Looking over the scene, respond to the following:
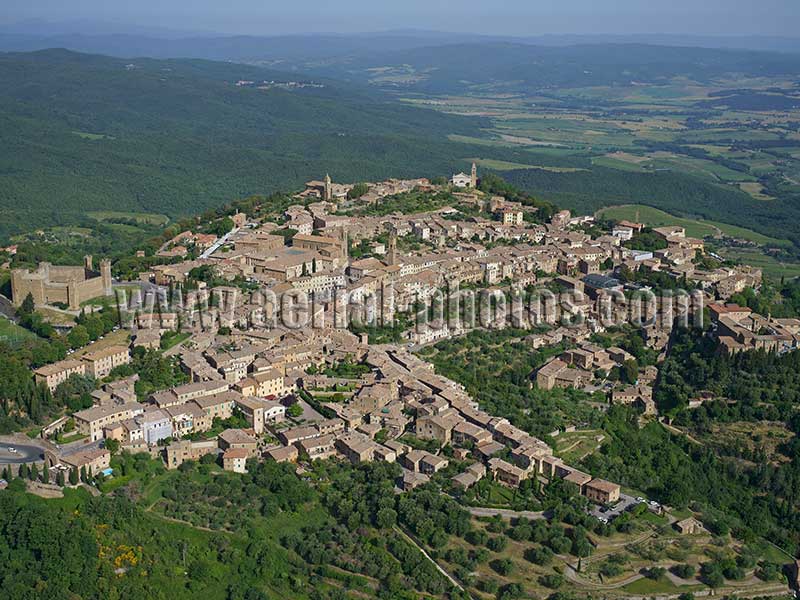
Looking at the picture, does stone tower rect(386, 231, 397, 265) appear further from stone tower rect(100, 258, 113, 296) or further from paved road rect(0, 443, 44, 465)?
paved road rect(0, 443, 44, 465)

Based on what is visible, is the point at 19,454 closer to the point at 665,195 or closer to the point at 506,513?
the point at 506,513

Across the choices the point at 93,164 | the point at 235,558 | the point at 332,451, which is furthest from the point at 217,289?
the point at 93,164

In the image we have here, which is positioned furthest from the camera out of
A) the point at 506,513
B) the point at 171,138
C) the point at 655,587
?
the point at 171,138

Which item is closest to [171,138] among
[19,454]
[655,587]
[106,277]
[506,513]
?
[106,277]

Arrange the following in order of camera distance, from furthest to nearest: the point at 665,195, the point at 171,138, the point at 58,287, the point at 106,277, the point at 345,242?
the point at 171,138 → the point at 665,195 → the point at 345,242 → the point at 106,277 → the point at 58,287

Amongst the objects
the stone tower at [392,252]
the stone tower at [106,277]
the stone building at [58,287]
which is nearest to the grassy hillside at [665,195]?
the stone tower at [392,252]

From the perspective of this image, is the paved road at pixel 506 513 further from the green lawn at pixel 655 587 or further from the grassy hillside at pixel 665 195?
the grassy hillside at pixel 665 195

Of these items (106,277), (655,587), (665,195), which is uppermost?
(106,277)

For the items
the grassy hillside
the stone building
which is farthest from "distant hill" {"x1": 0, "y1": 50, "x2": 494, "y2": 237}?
the stone building
